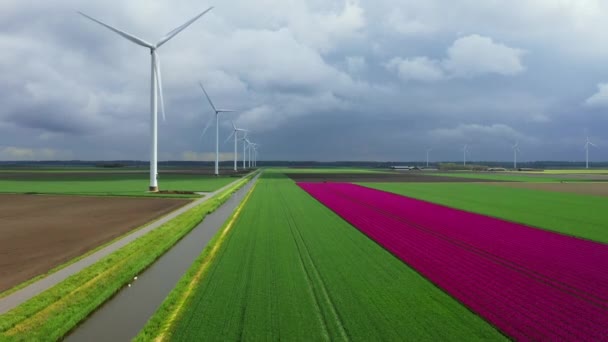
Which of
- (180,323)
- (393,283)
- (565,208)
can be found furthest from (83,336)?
(565,208)

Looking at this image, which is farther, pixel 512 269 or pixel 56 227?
pixel 56 227

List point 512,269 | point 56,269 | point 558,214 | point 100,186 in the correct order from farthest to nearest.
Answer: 1. point 100,186
2. point 558,214
3. point 512,269
4. point 56,269

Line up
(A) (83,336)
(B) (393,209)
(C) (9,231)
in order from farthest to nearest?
(B) (393,209) < (C) (9,231) < (A) (83,336)

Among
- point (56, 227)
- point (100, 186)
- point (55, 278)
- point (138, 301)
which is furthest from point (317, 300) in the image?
point (100, 186)

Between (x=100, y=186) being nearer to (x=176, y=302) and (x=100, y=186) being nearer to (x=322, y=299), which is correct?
(x=176, y=302)

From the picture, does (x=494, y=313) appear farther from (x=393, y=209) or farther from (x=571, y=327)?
(x=393, y=209)

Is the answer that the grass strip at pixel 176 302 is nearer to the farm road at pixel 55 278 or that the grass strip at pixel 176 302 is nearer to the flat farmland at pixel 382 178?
the farm road at pixel 55 278
